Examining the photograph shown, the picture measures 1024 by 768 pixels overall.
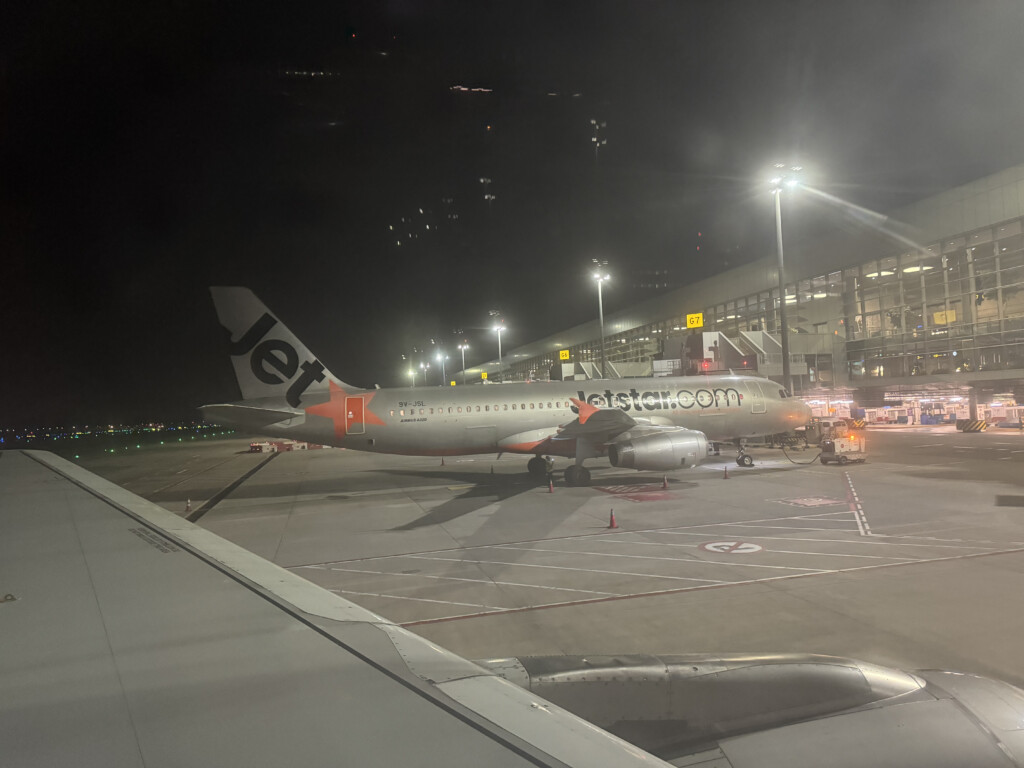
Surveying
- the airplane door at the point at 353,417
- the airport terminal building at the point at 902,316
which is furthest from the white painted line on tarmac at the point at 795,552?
the airport terminal building at the point at 902,316

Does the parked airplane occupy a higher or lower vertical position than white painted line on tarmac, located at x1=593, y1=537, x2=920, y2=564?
higher

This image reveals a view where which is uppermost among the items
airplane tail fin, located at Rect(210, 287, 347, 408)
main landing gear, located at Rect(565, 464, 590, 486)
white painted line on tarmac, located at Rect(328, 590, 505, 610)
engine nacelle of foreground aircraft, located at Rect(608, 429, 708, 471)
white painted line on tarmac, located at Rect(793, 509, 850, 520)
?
airplane tail fin, located at Rect(210, 287, 347, 408)

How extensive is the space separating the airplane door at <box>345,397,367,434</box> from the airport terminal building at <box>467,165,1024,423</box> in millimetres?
31214

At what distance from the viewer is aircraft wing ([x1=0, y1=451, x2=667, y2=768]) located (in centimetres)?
152

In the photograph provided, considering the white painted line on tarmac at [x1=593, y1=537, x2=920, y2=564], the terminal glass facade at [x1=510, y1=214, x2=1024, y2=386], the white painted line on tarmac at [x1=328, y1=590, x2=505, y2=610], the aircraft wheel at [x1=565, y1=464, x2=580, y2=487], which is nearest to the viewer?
the white painted line on tarmac at [x1=328, y1=590, x2=505, y2=610]

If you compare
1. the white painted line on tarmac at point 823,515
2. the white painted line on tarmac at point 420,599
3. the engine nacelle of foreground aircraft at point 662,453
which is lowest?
the white painted line on tarmac at point 823,515

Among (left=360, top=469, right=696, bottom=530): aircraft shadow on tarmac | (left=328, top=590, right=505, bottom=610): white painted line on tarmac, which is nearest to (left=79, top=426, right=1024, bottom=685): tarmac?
(left=328, top=590, right=505, bottom=610): white painted line on tarmac

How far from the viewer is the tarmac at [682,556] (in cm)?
725

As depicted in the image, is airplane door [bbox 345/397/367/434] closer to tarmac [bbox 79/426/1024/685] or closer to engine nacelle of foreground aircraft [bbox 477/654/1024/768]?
tarmac [bbox 79/426/1024/685]

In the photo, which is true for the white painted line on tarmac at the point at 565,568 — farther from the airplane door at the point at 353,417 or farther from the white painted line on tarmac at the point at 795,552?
the airplane door at the point at 353,417

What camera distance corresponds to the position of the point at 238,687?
1.95m

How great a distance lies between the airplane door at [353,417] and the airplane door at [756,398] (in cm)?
1621

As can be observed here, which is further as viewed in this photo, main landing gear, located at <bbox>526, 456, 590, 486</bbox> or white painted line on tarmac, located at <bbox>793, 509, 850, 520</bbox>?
main landing gear, located at <bbox>526, 456, 590, 486</bbox>

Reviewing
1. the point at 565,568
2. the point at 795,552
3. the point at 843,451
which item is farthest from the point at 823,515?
the point at 843,451
